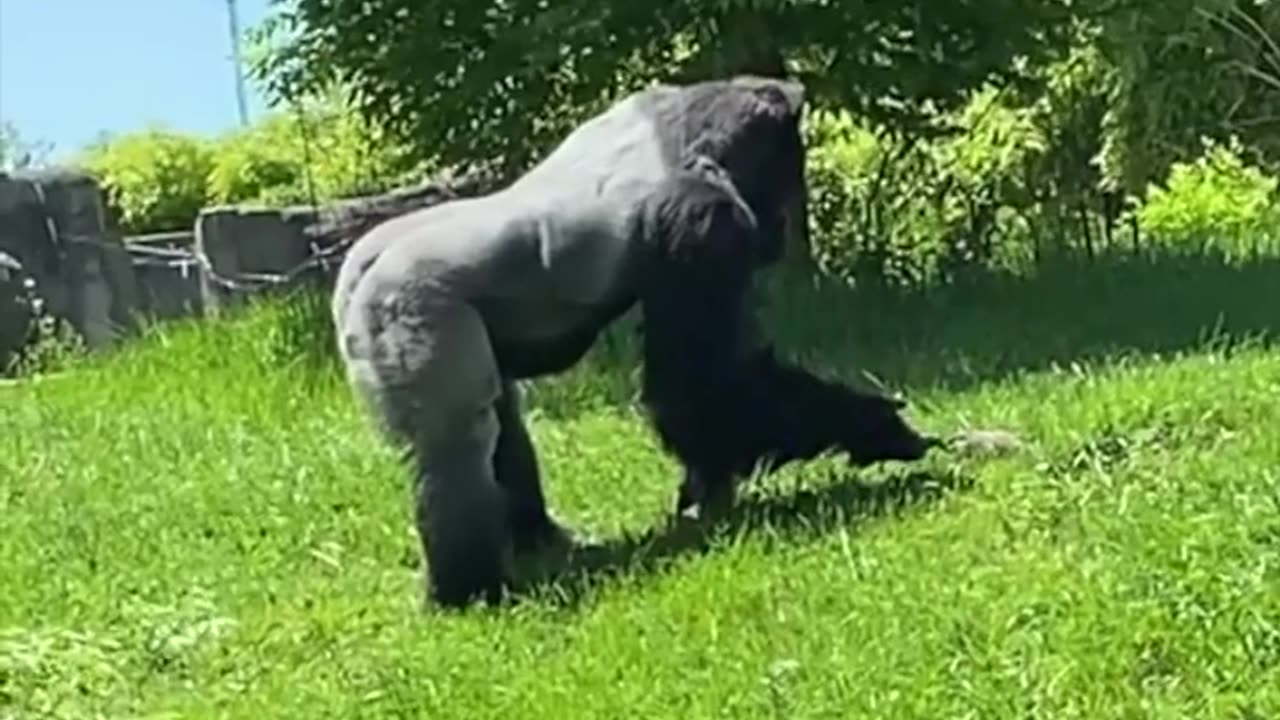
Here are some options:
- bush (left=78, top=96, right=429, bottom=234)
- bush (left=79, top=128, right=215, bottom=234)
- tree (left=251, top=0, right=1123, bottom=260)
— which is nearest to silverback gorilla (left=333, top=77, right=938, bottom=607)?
tree (left=251, top=0, right=1123, bottom=260)

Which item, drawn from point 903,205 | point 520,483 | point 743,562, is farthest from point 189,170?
point 743,562

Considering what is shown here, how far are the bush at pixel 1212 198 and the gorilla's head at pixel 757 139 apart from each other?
625 cm

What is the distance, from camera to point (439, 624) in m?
6.19

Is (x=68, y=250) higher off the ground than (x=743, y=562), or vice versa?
(x=743, y=562)

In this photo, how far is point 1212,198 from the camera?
14.8m

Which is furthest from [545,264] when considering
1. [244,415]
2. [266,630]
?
[244,415]

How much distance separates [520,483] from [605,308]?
0.61 meters

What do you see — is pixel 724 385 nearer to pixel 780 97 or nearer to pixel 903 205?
pixel 780 97

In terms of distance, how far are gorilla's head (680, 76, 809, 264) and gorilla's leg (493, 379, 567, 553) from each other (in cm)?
78

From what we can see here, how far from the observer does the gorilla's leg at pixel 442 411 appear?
6227 mm

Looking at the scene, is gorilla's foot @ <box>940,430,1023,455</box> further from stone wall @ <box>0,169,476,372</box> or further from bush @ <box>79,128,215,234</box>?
bush @ <box>79,128,215,234</box>

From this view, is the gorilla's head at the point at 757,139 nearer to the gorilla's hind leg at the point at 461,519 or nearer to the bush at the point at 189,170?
the gorilla's hind leg at the point at 461,519

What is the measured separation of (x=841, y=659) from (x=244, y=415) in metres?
4.78

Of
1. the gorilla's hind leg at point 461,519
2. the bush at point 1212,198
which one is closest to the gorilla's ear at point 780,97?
the gorilla's hind leg at point 461,519
